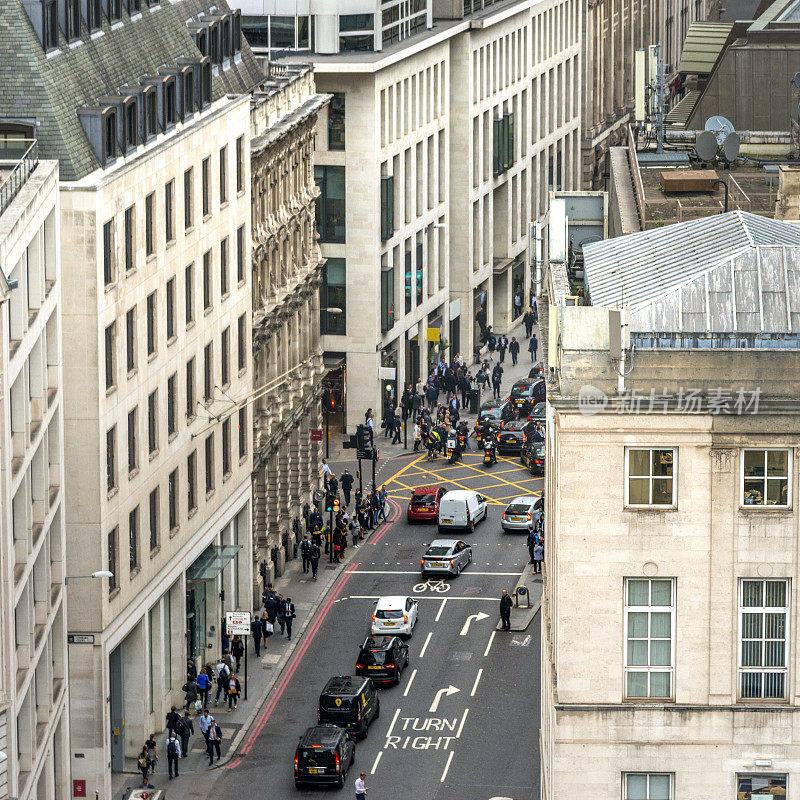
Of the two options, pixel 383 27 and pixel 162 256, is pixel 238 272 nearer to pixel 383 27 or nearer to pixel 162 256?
pixel 162 256

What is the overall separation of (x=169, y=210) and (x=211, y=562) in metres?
14.0

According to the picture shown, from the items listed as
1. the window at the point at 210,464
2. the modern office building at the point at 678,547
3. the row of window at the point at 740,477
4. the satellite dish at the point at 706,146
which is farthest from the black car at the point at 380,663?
the row of window at the point at 740,477

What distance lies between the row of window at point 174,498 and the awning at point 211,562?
7.37 feet

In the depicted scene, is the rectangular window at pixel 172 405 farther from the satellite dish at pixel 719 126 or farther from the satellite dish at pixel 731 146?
the satellite dish at pixel 719 126

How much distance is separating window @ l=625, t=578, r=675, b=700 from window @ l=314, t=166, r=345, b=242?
236 ft

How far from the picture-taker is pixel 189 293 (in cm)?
7481

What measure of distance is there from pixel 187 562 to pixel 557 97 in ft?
319

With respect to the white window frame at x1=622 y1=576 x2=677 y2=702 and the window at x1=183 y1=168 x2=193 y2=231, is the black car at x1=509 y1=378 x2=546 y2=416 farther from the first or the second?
the white window frame at x1=622 y1=576 x2=677 y2=702

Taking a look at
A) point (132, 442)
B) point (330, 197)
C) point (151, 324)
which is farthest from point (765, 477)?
point (330, 197)

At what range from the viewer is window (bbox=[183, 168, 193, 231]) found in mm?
73312

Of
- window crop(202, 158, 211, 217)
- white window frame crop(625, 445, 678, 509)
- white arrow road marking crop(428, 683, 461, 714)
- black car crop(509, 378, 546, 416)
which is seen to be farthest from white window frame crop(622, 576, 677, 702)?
black car crop(509, 378, 546, 416)

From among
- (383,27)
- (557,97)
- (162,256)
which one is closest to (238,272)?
(162,256)

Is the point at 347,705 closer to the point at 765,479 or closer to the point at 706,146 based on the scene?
the point at 706,146

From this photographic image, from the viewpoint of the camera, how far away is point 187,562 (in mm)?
74750
